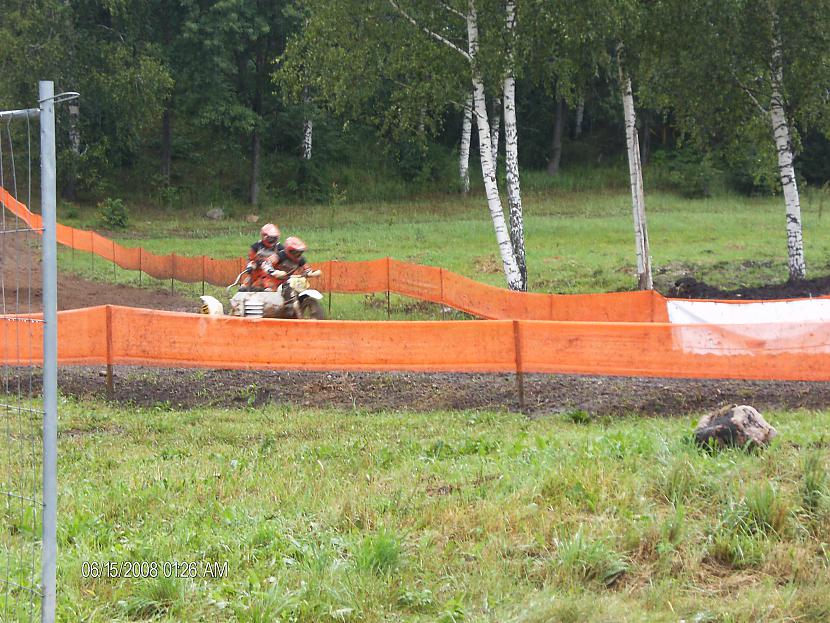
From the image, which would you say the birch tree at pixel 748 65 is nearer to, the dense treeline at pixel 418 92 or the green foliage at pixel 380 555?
the dense treeline at pixel 418 92

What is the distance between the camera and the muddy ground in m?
11.2

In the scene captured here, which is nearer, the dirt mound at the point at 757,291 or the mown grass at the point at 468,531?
the mown grass at the point at 468,531

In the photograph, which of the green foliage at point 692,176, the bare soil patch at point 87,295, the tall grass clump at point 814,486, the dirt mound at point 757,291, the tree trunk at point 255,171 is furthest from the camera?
the green foliage at point 692,176

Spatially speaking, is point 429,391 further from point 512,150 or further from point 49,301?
point 512,150

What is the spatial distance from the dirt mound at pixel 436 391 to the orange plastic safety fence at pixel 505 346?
36 centimetres

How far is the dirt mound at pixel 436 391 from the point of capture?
11195 millimetres

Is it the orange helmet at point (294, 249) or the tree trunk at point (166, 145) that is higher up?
the tree trunk at point (166, 145)

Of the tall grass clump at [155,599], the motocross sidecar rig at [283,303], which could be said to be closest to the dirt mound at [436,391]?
the motocross sidecar rig at [283,303]

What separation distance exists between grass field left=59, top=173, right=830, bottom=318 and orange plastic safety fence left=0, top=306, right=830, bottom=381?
8.13 metres

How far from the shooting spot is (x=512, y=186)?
2141 cm

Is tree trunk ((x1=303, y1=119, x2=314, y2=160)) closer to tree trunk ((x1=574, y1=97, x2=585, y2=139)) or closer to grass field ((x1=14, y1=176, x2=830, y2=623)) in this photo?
tree trunk ((x1=574, y1=97, x2=585, y2=139))

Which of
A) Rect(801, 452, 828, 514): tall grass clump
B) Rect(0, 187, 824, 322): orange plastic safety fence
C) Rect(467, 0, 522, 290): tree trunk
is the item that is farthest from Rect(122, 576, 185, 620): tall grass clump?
Rect(467, 0, 522, 290): tree trunk

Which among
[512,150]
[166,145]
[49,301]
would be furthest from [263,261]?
[166,145]

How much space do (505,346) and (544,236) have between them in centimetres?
2362
